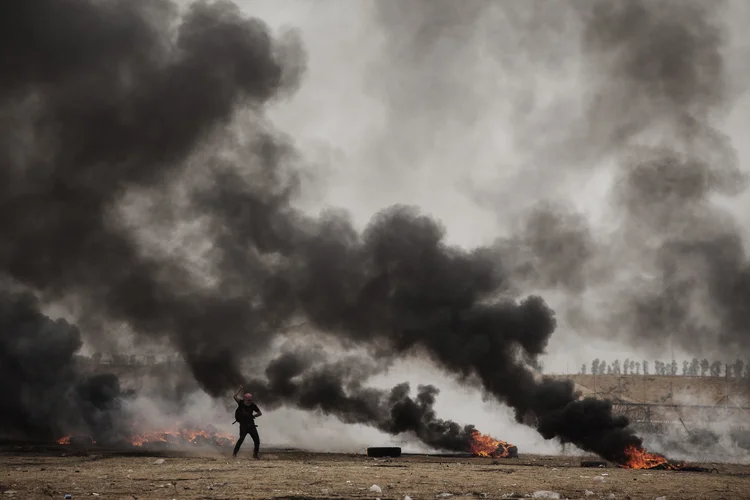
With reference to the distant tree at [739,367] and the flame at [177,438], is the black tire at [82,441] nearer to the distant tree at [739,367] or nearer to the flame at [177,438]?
the flame at [177,438]

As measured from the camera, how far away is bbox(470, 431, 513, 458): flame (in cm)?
3334

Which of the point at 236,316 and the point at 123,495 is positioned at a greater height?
the point at 236,316

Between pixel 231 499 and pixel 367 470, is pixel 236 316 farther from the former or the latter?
pixel 231 499

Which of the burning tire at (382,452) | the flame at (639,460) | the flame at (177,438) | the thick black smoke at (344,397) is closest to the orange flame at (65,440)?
the flame at (177,438)

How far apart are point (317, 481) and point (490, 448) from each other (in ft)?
64.0

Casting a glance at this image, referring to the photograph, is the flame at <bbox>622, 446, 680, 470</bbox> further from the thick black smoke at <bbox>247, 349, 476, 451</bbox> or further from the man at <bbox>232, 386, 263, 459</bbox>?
the man at <bbox>232, 386, 263, 459</bbox>

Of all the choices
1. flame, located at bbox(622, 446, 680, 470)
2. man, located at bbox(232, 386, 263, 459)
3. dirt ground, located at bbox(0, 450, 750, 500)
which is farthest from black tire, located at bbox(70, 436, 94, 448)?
flame, located at bbox(622, 446, 680, 470)

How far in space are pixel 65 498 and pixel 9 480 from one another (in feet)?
13.6

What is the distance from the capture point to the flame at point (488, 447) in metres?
33.3

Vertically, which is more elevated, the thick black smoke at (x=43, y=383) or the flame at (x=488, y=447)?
the thick black smoke at (x=43, y=383)

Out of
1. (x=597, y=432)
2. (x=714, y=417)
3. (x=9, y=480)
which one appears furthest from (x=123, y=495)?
(x=714, y=417)

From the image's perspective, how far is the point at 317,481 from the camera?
1675 centimetres

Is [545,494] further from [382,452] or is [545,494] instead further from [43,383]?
[43,383]

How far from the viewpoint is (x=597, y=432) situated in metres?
32.2
